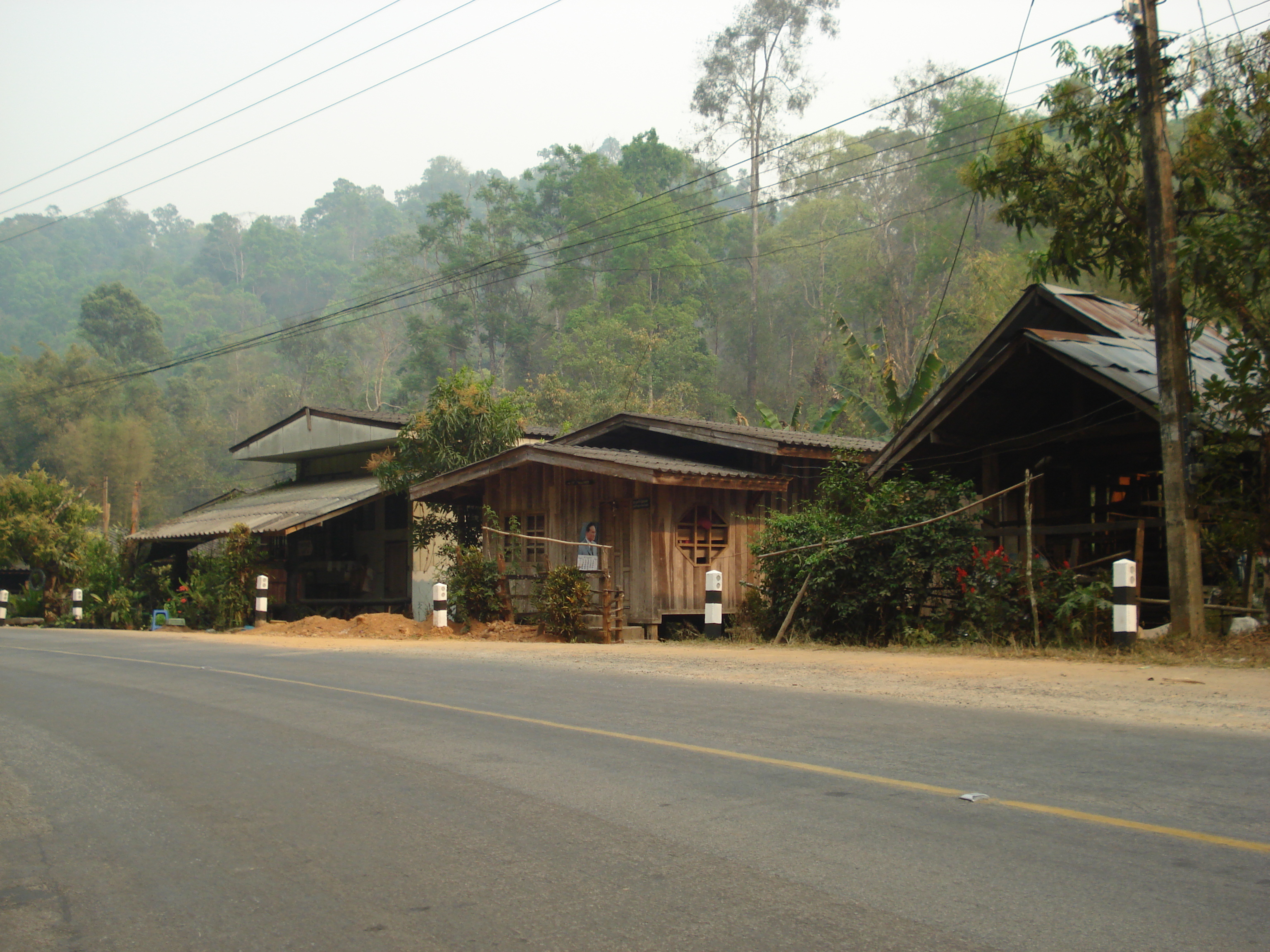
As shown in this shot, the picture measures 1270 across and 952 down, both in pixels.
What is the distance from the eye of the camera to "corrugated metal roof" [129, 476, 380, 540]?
26.2 meters

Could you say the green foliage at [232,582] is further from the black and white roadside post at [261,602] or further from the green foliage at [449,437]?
the green foliage at [449,437]

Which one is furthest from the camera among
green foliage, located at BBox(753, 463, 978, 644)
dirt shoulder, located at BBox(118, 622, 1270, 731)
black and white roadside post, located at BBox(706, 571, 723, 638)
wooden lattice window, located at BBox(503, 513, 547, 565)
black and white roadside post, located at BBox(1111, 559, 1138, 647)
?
wooden lattice window, located at BBox(503, 513, 547, 565)

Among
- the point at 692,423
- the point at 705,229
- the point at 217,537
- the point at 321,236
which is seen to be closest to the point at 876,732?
the point at 692,423

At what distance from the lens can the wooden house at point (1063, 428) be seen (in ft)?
47.8

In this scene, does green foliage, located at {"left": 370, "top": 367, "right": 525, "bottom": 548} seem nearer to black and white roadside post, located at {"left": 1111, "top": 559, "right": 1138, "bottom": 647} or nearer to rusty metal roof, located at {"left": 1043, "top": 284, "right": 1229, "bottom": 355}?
rusty metal roof, located at {"left": 1043, "top": 284, "right": 1229, "bottom": 355}

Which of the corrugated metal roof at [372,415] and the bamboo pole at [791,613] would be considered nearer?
the bamboo pole at [791,613]

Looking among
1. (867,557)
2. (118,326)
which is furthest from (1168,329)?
(118,326)

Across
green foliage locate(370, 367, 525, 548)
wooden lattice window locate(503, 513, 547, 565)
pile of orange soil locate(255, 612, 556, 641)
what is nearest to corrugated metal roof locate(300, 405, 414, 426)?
green foliage locate(370, 367, 525, 548)

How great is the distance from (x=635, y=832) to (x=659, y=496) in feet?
47.7

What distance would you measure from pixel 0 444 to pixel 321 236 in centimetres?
6518

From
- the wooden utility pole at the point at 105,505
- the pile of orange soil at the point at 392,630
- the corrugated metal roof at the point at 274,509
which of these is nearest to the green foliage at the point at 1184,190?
the pile of orange soil at the point at 392,630

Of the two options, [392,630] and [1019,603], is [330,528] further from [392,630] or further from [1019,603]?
[1019,603]

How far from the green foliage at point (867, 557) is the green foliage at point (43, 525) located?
2681 centimetres

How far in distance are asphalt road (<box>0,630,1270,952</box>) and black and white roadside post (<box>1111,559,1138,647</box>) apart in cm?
430
